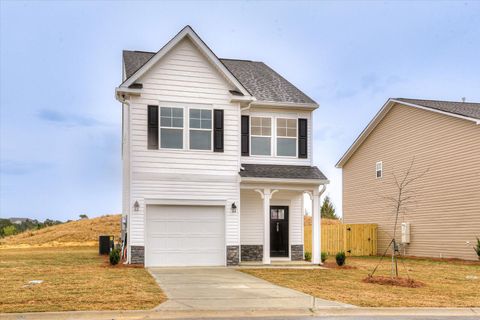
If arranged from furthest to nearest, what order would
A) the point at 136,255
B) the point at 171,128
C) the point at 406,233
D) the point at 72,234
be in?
1. the point at 72,234
2. the point at 406,233
3. the point at 171,128
4. the point at 136,255

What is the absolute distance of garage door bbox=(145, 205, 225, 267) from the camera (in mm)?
20797

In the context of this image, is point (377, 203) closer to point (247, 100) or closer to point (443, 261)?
point (443, 261)

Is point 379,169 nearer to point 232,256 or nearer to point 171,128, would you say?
point 232,256

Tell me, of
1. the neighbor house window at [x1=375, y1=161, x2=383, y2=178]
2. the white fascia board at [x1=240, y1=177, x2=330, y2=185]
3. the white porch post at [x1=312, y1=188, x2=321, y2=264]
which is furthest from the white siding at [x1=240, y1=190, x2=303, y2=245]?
the neighbor house window at [x1=375, y1=161, x2=383, y2=178]

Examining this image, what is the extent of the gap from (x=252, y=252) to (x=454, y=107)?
13817 mm

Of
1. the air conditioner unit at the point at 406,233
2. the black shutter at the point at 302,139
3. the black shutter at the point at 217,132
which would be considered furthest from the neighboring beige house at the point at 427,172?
the black shutter at the point at 217,132

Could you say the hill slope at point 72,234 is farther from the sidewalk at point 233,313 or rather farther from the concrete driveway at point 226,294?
the sidewalk at point 233,313

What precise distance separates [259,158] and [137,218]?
18.0 feet

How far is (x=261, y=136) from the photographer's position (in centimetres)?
2311

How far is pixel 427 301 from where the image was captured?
12.6 m

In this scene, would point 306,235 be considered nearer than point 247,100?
No

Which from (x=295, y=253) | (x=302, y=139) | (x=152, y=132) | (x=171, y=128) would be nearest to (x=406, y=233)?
(x=295, y=253)

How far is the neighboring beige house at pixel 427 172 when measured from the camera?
86.7ft

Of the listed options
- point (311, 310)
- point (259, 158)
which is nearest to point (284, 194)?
point (259, 158)
